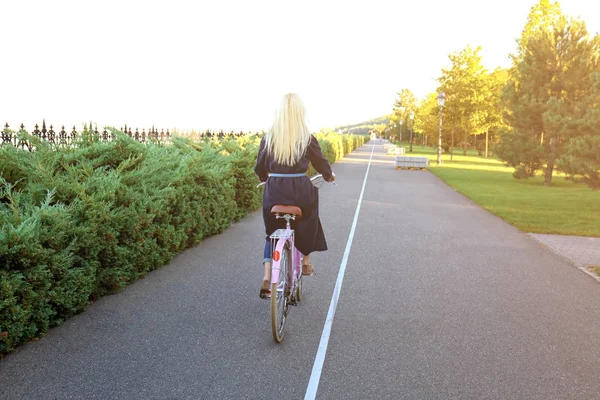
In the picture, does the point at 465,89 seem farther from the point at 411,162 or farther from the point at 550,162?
the point at 550,162

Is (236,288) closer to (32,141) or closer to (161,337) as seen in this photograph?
(161,337)

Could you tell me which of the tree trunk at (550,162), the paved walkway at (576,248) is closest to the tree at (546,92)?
the tree trunk at (550,162)

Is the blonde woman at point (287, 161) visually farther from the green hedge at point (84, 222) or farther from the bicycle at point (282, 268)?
the green hedge at point (84, 222)

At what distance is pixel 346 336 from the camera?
14.9 feet

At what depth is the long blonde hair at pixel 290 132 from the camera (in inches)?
175

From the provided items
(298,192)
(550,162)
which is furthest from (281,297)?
(550,162)

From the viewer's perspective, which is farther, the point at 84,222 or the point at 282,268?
the point at 84,222

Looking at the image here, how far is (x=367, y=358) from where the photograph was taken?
4078mm

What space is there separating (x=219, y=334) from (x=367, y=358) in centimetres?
129

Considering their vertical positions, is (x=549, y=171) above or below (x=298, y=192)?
above

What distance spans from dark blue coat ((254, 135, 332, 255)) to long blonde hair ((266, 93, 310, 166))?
0.08 metres

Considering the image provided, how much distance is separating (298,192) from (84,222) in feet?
6.97

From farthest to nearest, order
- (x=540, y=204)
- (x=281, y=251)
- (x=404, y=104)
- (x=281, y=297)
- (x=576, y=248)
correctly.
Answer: (x=404, y=104), (x=540, y=204), (x=576, y=248), (x=281, y=297), (x=281, y=251)

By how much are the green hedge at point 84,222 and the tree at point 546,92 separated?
665 inches
